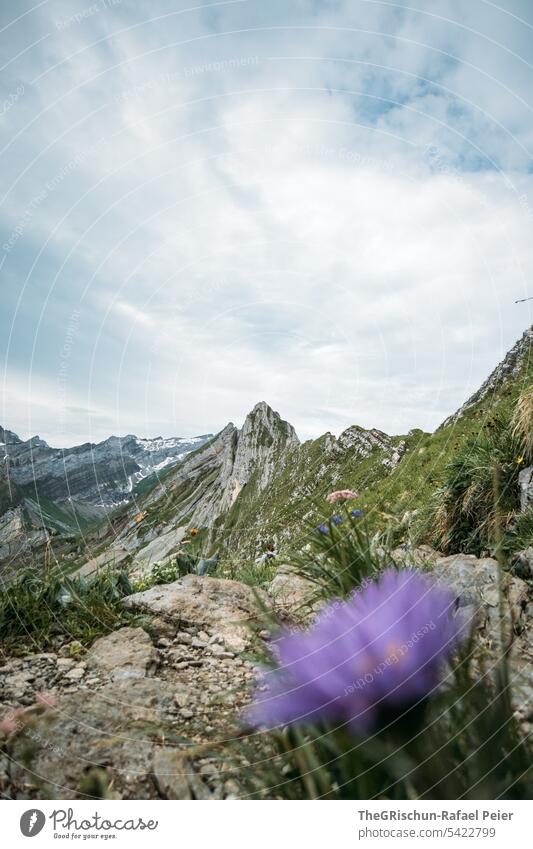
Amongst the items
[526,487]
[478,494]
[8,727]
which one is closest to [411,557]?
[8,727]

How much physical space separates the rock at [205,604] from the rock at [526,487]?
10.1 ft

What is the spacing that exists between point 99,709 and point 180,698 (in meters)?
0.42

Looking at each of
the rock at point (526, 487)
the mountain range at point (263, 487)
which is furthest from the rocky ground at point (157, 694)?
the rock at point (526, 487)

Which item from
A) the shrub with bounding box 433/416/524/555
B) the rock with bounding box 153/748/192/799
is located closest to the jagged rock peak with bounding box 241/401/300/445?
the shrub with bounding box 433/416/524/555

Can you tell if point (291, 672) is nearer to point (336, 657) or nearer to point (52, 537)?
point (336, 657)

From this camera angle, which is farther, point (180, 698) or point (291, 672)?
point (180, 698)

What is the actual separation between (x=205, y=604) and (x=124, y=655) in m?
1.12

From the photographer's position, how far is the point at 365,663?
106cm

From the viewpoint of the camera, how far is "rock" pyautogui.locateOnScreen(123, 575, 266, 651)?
4.04 m

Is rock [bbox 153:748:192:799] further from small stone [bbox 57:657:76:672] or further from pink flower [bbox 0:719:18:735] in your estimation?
small stone [bbox 57:657:76:672]

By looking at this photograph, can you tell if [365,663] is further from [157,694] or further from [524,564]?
[524,564]
